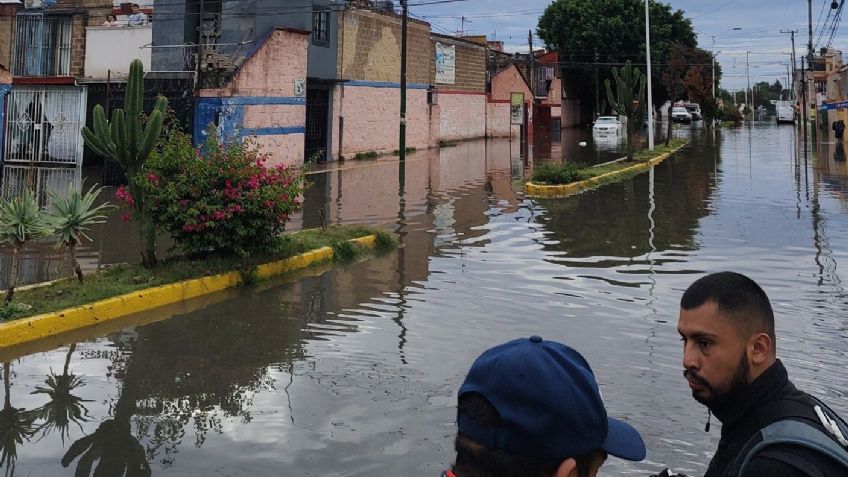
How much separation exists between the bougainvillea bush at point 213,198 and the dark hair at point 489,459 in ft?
28.8

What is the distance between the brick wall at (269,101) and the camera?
24906 millimetres

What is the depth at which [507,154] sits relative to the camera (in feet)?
128

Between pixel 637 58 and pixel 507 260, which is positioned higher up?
pixel 637 58

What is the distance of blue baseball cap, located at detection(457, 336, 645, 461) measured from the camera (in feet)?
5.56

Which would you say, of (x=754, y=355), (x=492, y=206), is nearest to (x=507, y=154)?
(x=492, y=206)

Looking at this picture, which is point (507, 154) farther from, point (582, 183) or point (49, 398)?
point (49, 398)

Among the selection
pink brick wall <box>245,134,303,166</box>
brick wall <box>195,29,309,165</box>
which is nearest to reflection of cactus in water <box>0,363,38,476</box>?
brick wall <box>195,29,309,165</box>

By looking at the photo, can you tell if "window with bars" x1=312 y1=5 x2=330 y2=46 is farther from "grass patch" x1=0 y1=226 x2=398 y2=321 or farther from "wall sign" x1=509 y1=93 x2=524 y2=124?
"wall sign" x1=509 y1=93 x2=524 y2=124

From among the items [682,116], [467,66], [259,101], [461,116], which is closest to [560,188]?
[259,101]

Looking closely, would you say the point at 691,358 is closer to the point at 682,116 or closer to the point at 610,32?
the point at 610,32

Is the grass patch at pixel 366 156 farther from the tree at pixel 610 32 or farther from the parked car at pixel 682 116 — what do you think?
the parked car at pixel 682 116

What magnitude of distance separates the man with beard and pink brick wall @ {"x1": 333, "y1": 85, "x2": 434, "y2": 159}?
31481mm

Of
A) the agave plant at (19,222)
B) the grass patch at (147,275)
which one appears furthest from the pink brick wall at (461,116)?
the agave plant at (19,222)

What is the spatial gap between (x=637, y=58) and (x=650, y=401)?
63.5 m
